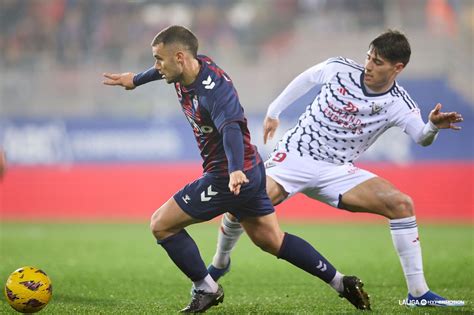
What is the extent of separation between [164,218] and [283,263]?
15.2ft

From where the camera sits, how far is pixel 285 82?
19000mm

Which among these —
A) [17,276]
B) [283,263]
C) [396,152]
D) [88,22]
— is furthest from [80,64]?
[17,276]

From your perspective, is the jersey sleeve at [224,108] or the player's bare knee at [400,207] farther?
the player's bare knee at [400,207]

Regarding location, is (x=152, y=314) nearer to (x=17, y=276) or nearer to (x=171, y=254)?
(x=171, y=254)

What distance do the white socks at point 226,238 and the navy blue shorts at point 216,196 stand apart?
3.24ft

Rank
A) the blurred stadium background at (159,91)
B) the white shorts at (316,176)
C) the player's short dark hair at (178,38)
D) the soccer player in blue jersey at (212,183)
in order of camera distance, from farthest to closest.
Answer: the blurred stadium background at (159,91) → the white shorts at (316,176) → the player's short dark hair at (178,38) → the soccer player in blue jersey at (212,183)

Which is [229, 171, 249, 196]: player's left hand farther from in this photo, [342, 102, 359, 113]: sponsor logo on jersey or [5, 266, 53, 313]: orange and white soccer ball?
[342, 102, 359, 113]: sponsor logo on jersey

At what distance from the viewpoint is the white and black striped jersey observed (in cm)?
661

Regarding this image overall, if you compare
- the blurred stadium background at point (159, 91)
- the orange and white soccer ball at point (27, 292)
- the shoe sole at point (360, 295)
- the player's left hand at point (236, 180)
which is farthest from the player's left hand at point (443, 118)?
the blurred stadium background at point (159, 91)

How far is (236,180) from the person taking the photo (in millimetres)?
5238

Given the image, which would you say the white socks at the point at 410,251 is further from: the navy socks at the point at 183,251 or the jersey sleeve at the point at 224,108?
the jersey sleeve at the point at 224,108

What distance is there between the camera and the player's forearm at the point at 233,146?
5332mm

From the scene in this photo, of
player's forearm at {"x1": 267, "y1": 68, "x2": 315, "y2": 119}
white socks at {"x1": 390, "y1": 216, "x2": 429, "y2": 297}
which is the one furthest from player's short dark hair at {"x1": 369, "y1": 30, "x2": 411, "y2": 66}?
white socks at {"x1": 390, "y1": 216, "x2": 429, "y2": 297}

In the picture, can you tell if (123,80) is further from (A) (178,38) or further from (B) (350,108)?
(B) (350,108)
